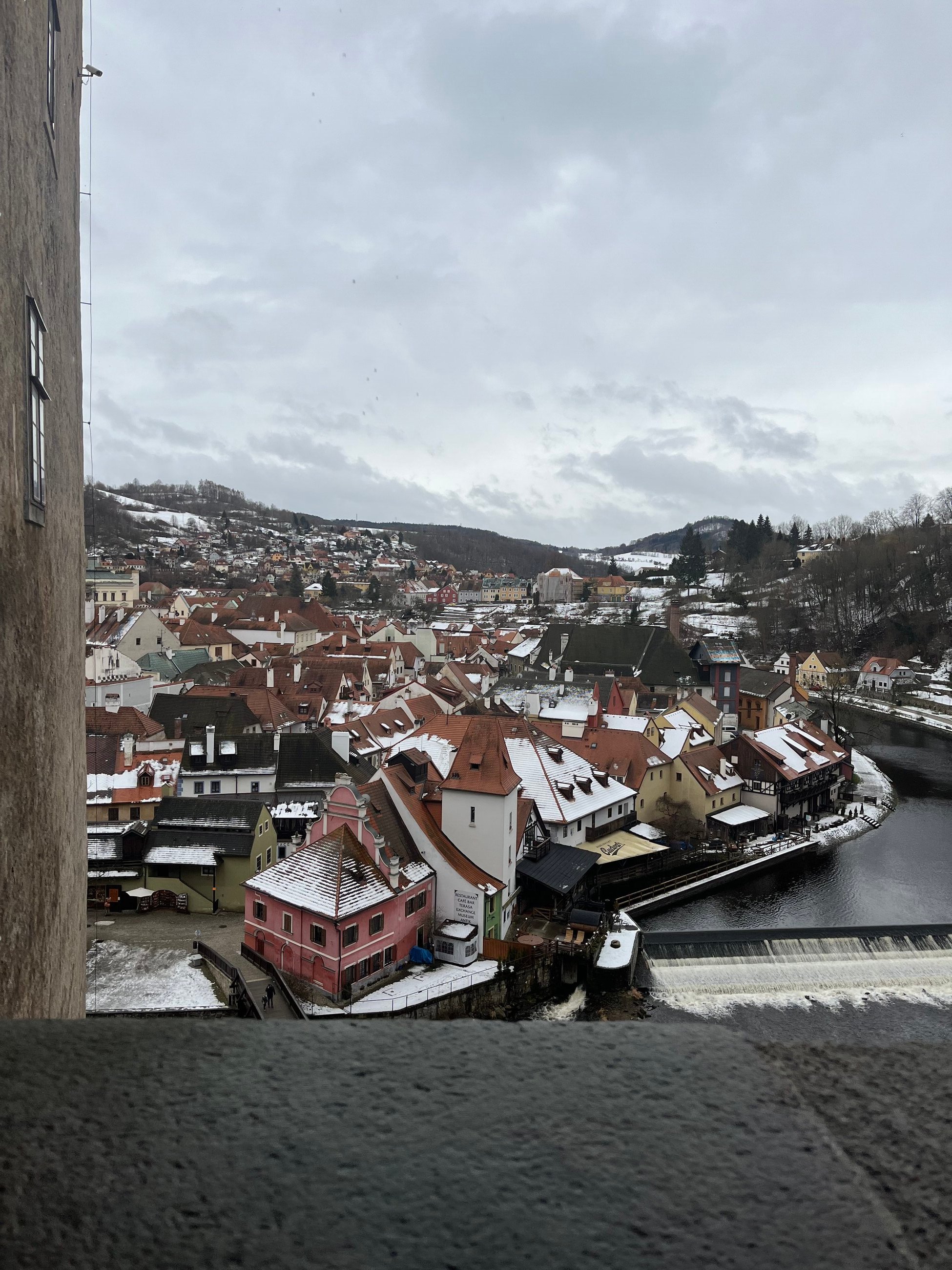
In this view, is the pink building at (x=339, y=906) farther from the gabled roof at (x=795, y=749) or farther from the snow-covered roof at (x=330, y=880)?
the gabled roof at (x=795, y=749)

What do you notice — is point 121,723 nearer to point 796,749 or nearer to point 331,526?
point 796,749

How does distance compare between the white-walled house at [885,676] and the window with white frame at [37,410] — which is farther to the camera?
the white-walled house at [885,676]

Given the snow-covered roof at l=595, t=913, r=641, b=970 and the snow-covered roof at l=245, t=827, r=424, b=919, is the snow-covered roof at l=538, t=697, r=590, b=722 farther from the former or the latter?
the snow-covered roof at l=245, t=827, r=424, b=919

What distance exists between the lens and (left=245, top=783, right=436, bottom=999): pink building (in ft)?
47.4

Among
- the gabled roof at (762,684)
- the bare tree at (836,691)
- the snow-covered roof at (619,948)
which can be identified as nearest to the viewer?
the snow-covered roof at (619,948)

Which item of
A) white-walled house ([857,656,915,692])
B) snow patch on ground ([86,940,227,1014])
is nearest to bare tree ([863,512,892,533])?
white-walled house ([857,656,915,692])

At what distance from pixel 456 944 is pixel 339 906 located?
118 inches

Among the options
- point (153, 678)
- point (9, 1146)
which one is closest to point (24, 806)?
point (9, 1146)

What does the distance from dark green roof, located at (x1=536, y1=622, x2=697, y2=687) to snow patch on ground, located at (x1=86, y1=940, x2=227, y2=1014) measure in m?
32.2

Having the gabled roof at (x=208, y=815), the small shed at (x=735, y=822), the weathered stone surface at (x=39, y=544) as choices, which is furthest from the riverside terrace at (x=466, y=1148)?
the small shed at (x=735, y=822)

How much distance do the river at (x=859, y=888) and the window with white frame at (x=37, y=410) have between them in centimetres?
1807

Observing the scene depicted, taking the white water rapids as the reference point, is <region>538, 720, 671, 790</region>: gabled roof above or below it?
above

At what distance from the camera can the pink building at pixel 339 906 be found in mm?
14445

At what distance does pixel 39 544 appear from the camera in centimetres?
321
